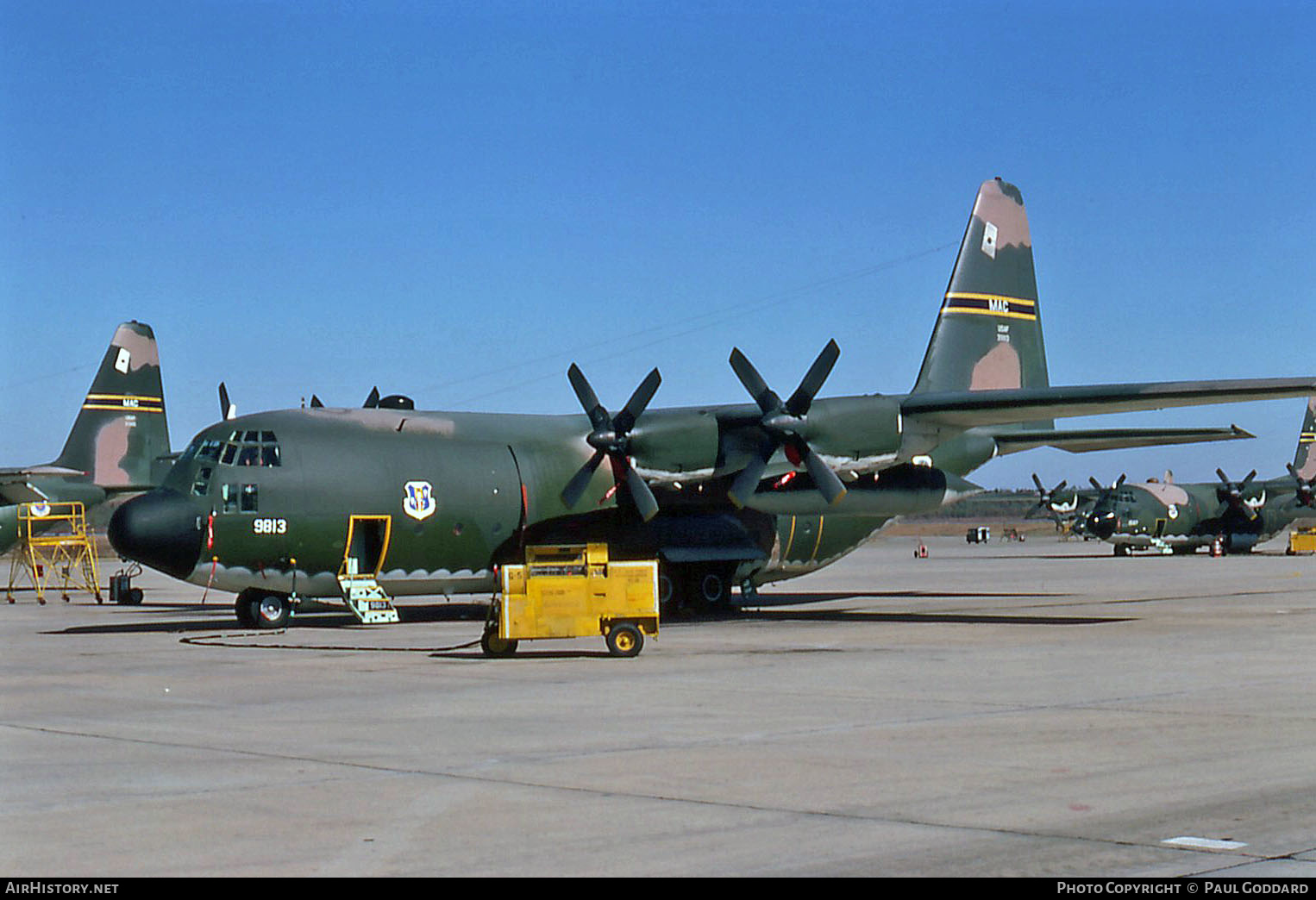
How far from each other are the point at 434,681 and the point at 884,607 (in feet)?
54.2

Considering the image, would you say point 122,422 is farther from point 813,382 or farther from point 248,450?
point 813,382

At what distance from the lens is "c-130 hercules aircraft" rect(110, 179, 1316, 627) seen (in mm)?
24703

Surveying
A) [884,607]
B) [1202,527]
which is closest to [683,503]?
[884,607]

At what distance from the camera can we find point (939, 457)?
31.3 m

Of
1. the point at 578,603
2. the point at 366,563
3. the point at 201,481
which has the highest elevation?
the point at 201,481

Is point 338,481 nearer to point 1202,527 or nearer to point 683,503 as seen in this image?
point 683,503

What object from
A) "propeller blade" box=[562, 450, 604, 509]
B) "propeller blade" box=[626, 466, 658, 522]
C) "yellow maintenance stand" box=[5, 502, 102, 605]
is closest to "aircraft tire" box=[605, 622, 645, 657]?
"propeller blade" box=[626, 466, 658, 522]

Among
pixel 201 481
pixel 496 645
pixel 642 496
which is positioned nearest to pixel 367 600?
pixel 201 481

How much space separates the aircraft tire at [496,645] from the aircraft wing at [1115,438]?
50.0 feet

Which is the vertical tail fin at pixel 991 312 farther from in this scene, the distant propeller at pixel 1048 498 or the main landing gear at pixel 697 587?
the distant propeller at pixel 1048 498

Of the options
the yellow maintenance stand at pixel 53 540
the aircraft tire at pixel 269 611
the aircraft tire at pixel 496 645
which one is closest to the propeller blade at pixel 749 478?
the aircraft tire at pixel 496 645

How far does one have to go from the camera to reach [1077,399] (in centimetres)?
2548

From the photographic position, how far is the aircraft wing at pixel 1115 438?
30203 millimetres

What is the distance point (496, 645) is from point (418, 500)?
260 inches
